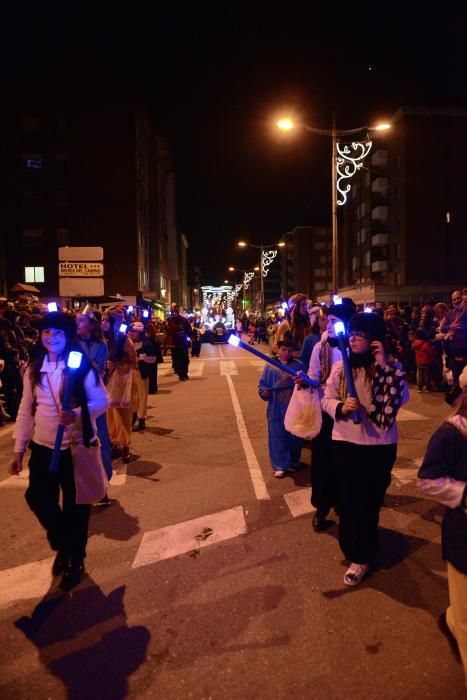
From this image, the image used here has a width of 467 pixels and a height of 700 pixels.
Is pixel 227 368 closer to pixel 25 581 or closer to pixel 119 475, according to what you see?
pixel 119 475

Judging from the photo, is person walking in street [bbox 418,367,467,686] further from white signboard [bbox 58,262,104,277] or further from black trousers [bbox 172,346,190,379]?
black trousers [bbox 172,346,190,379]

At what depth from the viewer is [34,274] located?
48062 mm

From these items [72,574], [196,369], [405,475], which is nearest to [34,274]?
[196,369]

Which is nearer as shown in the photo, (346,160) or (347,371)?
(347,371)

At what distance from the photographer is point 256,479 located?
650 centimetres

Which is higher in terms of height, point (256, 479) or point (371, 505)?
point (371, 505)

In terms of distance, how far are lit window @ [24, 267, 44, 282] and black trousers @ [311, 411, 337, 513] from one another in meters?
46.5

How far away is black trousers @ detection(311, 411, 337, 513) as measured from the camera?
4840 millimetres

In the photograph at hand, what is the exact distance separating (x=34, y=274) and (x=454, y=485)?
162 feet

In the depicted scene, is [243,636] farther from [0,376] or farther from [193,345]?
[193,345]

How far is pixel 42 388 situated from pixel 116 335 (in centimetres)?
317

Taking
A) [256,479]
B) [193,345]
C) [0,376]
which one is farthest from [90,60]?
[256,479]

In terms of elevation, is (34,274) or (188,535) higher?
(34,274)

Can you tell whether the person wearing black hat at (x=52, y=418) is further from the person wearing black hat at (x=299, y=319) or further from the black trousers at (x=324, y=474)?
the person wearing black hat at (x=299, y=319)
